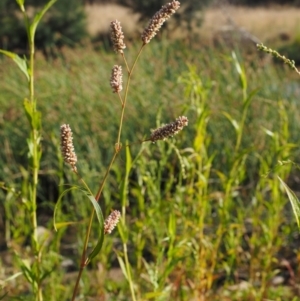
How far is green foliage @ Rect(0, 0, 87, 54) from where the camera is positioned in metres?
18.8

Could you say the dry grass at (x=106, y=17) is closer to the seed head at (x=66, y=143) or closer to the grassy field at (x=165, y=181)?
the grassy field at (x=165, y=181)

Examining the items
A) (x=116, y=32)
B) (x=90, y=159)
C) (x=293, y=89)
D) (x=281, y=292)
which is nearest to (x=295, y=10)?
(x=293, y=89)

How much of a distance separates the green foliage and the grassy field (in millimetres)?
10584

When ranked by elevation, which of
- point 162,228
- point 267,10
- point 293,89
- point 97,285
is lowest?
point 97,285

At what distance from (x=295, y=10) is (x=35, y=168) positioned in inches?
1030

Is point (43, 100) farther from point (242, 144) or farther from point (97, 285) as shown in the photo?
point (97, 285)

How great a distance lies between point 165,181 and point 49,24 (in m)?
14.8

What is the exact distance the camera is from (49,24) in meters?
19.3

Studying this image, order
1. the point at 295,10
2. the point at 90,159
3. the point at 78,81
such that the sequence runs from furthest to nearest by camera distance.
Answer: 1. the point at 295,10
2. the point at 78,81
3. the point at 90,159

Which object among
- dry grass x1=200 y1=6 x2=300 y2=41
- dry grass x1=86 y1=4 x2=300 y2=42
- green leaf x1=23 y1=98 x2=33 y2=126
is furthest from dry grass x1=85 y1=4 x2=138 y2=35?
green leaf x1=23 y1=98 x2=33 y2=126

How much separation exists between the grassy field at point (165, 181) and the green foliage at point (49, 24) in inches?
417

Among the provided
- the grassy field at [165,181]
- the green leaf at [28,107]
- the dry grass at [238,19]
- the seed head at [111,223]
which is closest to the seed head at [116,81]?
the seed head at [111,223]

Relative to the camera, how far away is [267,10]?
2842cm

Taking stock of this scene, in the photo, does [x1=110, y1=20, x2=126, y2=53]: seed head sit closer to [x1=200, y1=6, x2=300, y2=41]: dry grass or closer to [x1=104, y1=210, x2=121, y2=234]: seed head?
[x1=104, y1=210, x2=121, y2=234]: seed head
